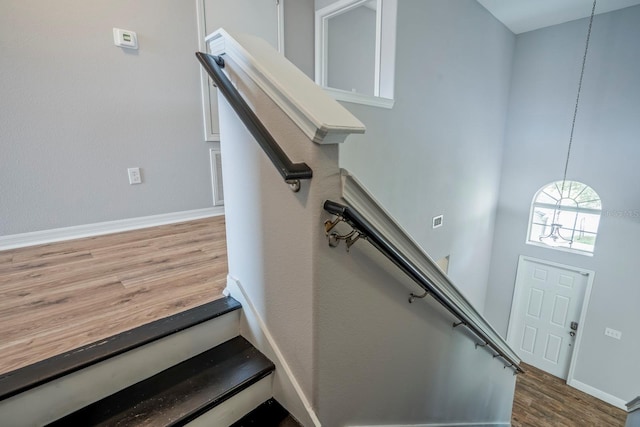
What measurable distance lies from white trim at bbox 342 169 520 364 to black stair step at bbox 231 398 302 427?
73 cm

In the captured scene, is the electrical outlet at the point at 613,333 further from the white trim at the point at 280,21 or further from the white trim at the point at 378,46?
the white trim at the point at 280,21

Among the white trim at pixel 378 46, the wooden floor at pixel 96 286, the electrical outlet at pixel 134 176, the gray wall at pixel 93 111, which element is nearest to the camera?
the wooden floor at pixel 96 286

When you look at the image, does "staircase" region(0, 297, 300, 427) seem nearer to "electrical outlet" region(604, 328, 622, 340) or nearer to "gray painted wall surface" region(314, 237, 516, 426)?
"gray painted wall surface" region(314, 237, 516, 426)

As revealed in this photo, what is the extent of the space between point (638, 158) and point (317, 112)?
5.41m

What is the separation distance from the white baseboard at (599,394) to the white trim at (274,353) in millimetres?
6007

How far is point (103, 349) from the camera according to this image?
102 cm

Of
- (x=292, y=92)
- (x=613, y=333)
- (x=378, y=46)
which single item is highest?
(x=378, y=46)

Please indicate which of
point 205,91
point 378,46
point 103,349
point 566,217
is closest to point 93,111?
point 205,91

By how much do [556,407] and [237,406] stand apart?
565 centimetres

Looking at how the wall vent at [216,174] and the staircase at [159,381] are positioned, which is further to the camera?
the wall vent at [216,174]

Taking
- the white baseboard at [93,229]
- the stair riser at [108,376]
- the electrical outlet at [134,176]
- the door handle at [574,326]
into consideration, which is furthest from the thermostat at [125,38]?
the door handle at [574,326]

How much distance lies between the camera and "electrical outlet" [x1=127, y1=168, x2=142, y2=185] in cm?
238

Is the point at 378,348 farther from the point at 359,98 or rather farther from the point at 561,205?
the point at 561,205

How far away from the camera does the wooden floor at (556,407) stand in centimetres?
435
